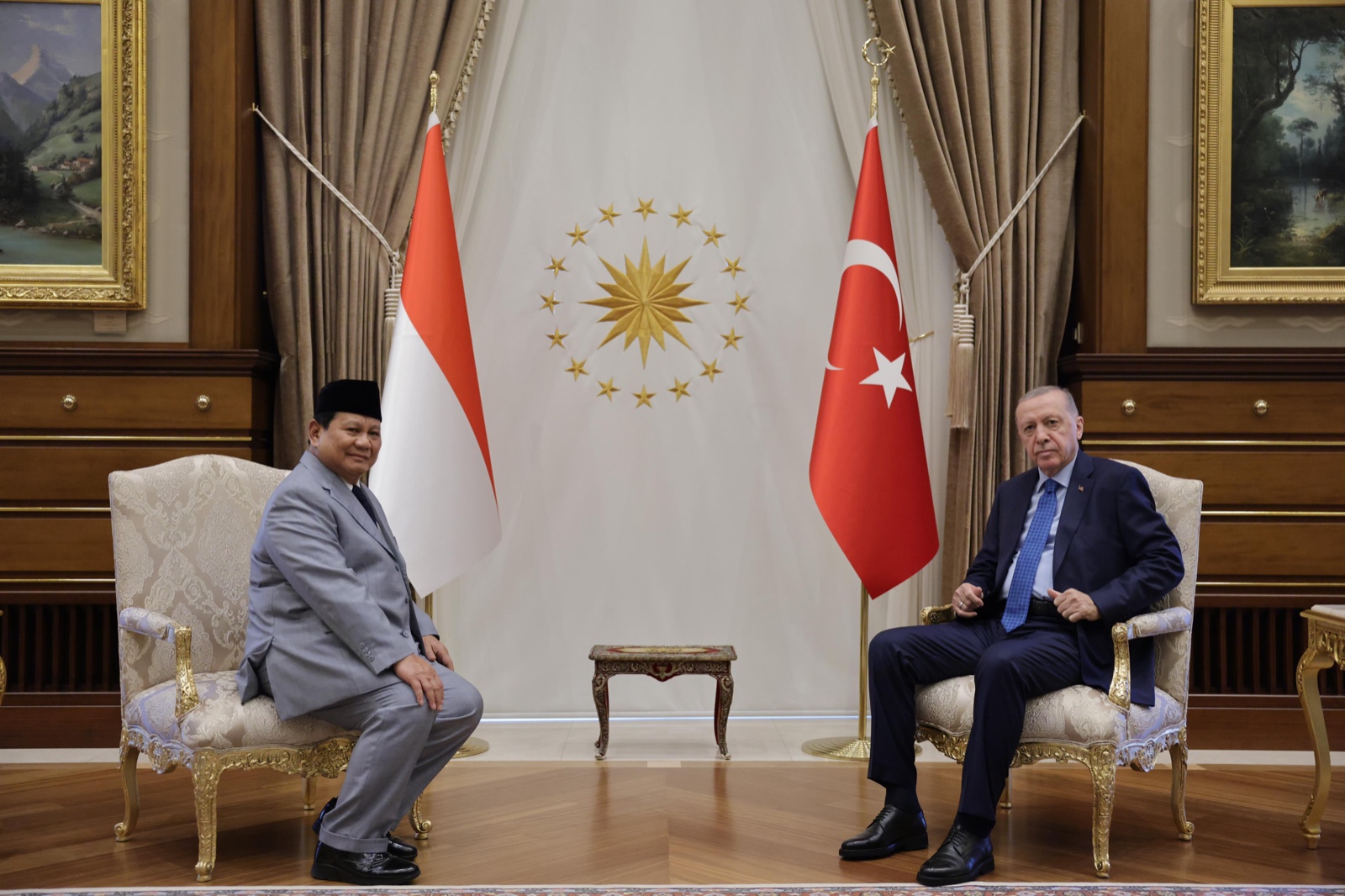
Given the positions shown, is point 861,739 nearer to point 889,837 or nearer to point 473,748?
point 889,837

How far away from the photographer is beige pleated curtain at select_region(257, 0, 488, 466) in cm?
516

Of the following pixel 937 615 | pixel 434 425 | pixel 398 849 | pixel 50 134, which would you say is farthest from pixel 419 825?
pixel 50 134

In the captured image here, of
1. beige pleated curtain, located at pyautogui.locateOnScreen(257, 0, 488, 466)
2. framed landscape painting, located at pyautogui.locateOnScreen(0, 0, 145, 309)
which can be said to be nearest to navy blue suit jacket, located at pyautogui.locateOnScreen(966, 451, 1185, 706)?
beige pleated curtain, located at pyautogui.locateOnScreen(257, 0, 488, 466)

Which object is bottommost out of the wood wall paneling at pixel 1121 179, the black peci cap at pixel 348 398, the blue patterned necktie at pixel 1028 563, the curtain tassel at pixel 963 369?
the blue patterned necktie at pixel 1028 563

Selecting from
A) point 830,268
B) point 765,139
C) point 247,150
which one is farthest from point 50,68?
point 830,268

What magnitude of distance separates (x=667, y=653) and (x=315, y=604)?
6.16 ft

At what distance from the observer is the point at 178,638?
3.24 meters

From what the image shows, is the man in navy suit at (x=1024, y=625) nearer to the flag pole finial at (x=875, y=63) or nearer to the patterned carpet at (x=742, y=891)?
the patterned carpet at (x=742, y=891)

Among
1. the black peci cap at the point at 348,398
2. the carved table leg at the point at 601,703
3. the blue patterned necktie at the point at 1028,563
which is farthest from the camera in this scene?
the carved table leg at the point at 601,703

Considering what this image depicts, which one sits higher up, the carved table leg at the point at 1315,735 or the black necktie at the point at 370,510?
the black necktie at the point at 370,510

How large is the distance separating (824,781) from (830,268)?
2436 mm

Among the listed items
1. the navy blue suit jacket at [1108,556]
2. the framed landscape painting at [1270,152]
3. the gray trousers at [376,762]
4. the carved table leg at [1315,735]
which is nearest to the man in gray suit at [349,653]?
the gray trousers at [376,762]

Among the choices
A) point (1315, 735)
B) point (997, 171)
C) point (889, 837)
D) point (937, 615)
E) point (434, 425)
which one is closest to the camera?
point (889, 837)

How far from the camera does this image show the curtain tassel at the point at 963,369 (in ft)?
16.9
